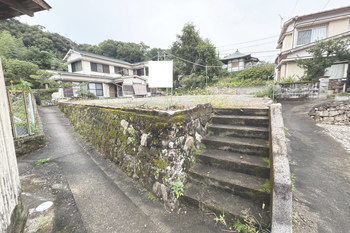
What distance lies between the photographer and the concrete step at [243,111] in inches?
124

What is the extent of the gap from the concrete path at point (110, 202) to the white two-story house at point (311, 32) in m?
14.1

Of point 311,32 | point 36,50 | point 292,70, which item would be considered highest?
point 36,50

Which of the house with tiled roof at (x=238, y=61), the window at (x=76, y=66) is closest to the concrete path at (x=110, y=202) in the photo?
the window at (x=76, y=66)

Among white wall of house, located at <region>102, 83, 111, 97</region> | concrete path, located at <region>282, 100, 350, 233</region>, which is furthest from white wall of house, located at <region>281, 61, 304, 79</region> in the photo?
white wall of house, located at <region>102, 83, 111, 97</region>

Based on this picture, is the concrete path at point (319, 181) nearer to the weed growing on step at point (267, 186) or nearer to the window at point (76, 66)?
the weed growing on step at point (267, 186)

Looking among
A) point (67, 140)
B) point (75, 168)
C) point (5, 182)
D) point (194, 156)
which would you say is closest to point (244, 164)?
point (194, 156)

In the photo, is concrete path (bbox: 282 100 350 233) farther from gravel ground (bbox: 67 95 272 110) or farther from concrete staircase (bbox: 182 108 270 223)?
gravel ground (bbox: 67 95 272 110)

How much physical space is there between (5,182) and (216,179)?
2.63 meters

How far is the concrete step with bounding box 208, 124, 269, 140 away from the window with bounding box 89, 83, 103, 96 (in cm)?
1803

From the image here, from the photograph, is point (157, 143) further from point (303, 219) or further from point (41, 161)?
point (41, 161)

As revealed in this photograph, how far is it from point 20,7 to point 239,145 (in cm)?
462

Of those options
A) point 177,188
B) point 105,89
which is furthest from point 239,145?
point 105,89

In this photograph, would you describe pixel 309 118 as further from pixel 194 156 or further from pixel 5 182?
pixel 5 182

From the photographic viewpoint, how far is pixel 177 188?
7.14ft
